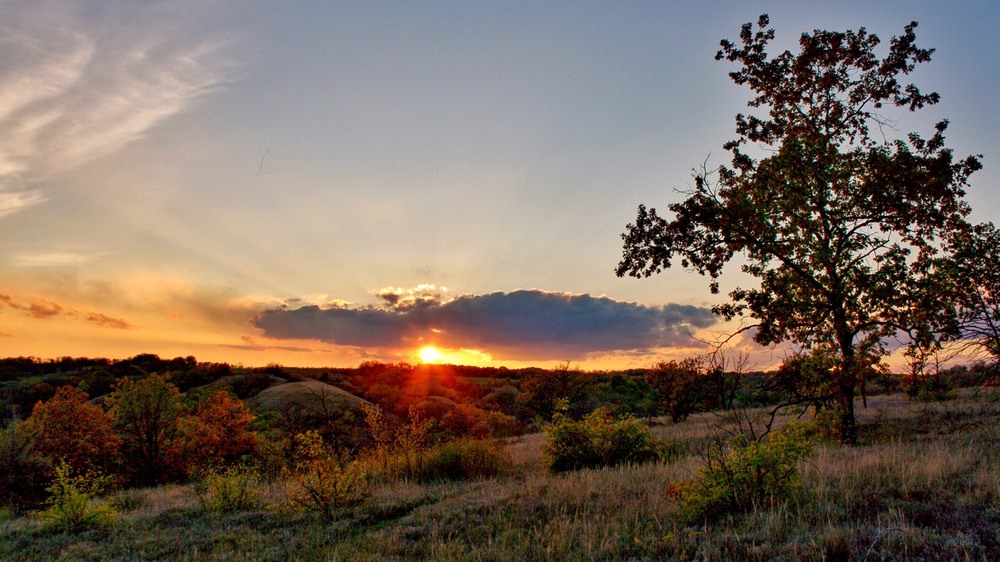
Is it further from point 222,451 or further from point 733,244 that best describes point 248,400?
point 733,244

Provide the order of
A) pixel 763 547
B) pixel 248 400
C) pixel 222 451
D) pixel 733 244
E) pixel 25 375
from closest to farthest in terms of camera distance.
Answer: pixel 763 547, pixel 733 244, pixel 222 451, pixel 248 400, pixel 25 375

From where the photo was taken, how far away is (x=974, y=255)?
595 inches

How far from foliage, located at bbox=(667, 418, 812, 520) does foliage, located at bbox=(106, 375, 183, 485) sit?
85.7 ft

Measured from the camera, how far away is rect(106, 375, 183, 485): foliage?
1008 inches

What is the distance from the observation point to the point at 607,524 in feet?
24.5

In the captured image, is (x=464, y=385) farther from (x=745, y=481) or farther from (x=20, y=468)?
(x=745, y=481)

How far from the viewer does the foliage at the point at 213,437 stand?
2603 cm

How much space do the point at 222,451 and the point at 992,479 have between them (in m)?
28.2

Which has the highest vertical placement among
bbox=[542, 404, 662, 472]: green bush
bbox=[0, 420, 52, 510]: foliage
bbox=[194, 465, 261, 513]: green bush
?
bbox=[542, 404, 662, 472]: green bush

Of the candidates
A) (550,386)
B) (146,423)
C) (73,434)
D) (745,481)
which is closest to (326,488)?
(745,481)

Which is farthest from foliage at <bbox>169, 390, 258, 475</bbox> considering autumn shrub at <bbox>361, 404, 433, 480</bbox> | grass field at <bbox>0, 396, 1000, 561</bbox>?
grass field at <bbox>0, 396, 1000, 561</bbox>

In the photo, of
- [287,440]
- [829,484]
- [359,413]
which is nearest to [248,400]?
[359,413]

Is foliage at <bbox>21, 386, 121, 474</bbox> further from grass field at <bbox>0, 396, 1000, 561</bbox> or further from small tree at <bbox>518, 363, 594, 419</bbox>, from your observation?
small tree at <bbox>518, 363, 594, 419</bbox>

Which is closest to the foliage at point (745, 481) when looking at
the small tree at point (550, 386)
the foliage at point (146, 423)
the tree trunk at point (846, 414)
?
the tree trunk at point (846, 414)
